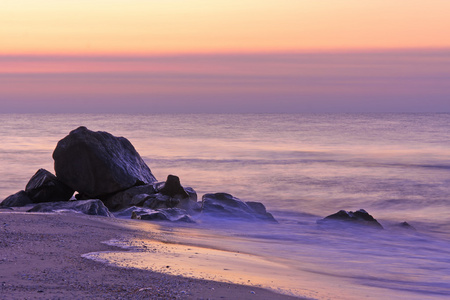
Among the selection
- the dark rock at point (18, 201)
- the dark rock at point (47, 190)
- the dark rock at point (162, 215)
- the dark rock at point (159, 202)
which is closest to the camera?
the dark rock at point (162, 215)

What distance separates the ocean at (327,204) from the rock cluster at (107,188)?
0.98m

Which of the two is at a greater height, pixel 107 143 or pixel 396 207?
pixel 107 143

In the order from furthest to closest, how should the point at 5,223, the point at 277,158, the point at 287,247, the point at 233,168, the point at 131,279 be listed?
the point at 277,158
the point at 233,168
the point at 287,247
the point at 5,223
the point at 131,279

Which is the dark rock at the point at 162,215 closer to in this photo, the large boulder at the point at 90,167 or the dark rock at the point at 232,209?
the dark rock at the point at 232,209

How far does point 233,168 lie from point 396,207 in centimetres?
1051

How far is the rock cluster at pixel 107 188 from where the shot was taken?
1230 centimetres

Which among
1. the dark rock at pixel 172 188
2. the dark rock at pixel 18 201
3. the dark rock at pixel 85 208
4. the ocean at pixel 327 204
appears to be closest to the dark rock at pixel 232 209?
the ocean at pixel 327 204

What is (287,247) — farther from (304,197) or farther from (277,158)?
(277,158)

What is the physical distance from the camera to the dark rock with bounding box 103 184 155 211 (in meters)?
12.7

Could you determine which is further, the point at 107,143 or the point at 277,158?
the point at 277,158

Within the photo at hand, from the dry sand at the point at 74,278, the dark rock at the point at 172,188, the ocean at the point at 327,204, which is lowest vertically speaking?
the ocean at the point at 327,204

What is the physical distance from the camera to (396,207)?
16812mm

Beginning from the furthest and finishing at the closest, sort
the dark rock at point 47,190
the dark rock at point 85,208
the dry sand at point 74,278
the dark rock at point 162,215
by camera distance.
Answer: the dark rock at point 47,190, the dark rock at point 162,215, the dark rock at point 85,208, the dry sand at point 74,278

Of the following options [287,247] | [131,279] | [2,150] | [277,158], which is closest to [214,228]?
[287,247]
